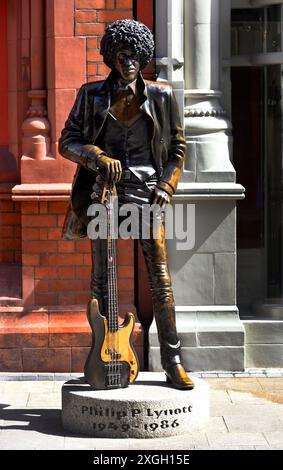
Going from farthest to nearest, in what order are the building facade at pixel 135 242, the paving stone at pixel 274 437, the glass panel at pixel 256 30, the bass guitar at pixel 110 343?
the glass panel at pixel 256 30 → the building facade at pixel 135 242 → the bass guitar at pixel 110 343 → the paving stone at pixel 274 437

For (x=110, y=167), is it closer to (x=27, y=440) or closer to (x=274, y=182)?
(x=27, y=440)

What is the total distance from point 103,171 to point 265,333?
2.89 metres

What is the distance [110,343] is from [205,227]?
223 cm

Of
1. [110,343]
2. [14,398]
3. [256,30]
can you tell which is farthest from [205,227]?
[110,343]

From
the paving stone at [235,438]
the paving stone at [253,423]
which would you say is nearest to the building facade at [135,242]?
the paving stone at [253,423]

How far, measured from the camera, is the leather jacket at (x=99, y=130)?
7641 millimetres

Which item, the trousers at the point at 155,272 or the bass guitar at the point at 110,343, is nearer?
the bass guitar at the point at 110,343

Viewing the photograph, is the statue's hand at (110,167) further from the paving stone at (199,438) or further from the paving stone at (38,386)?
the paving stone at (38,386)

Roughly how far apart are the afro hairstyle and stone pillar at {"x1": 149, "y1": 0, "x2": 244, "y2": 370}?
6.81ft

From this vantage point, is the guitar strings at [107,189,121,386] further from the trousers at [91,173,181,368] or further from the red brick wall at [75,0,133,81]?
the red brick wall at [75,0,133,81]

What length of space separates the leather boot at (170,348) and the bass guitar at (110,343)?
229mm

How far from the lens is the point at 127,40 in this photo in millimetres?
7449

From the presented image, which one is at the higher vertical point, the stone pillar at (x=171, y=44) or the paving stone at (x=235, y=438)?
the stone pillar at (x=171, y=44)
